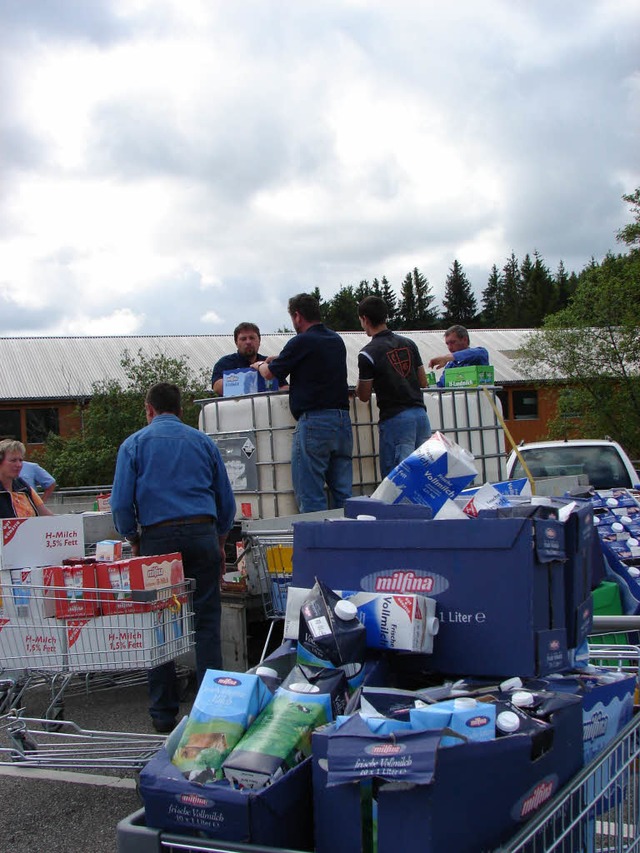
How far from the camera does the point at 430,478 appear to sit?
10.5ft

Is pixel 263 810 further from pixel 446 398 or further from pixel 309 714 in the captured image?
pixel 446 398

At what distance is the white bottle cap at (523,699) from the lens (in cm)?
205

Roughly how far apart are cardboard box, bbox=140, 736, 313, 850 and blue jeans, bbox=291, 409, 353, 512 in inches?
171

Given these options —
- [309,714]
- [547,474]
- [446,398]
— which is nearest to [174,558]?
[309,714]

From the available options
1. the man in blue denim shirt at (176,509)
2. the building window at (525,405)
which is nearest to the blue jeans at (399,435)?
the man in blue denim shirt at (176,509)

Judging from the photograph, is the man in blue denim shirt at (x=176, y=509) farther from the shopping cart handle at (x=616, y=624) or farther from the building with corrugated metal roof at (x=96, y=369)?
the building with corrugated metal roof at (x=96, y=369)

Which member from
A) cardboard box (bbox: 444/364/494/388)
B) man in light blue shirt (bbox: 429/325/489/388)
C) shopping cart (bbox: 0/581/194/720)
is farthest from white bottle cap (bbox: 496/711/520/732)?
man in light blue shirt (bbox: 429/325/489/388)

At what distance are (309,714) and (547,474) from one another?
8.37 metres

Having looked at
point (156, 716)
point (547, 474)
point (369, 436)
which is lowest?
point (156, 716)

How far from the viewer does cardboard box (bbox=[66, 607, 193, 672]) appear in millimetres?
4094

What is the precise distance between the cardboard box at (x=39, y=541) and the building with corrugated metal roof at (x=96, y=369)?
1136 inches

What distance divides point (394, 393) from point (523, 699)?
4.50 metres

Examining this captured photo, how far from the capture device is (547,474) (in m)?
9.98

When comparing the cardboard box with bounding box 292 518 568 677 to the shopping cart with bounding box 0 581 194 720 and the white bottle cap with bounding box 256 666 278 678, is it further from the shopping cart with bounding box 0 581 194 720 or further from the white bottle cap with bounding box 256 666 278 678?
the shopping cart with bounding box 0 581 194 720
